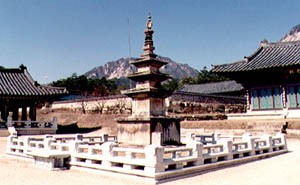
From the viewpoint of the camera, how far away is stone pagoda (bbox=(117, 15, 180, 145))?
13.3 metres

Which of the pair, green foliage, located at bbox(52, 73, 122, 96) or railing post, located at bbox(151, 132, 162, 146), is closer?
railing post, located at bbox(151, 132, 162, 146)

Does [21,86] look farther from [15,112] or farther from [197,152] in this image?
[197,152]

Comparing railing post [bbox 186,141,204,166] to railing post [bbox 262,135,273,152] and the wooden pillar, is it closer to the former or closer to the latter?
railing post [bbox 262,135,273,152]

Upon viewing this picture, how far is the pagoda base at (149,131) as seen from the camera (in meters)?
13.2

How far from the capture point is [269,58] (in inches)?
1088

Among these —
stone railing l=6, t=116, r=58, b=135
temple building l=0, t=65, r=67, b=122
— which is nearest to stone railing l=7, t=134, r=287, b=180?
stone railing l=6, t=116, r=58, b=135

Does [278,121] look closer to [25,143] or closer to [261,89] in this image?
[261,89]

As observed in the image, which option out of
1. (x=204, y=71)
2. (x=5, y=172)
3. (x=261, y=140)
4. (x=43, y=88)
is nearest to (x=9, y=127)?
(x=43, y=88)

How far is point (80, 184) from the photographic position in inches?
348

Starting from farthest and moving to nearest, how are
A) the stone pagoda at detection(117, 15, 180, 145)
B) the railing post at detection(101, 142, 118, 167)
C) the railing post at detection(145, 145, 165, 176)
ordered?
the stone pagoda at detection(117, 15, 180, 145), the railing post at detection(101, 142, 118, 167), the railing post at detection(145, 145, 165, 176)

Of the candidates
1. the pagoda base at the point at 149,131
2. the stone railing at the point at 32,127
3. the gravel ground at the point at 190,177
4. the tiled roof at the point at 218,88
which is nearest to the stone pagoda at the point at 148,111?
the pagoda base at the point at 149,131

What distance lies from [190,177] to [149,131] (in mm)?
3860

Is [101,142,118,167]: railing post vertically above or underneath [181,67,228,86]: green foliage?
underneath

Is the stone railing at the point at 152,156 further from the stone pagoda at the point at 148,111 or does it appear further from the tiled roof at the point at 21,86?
the tiled roof at the point at 21,86
